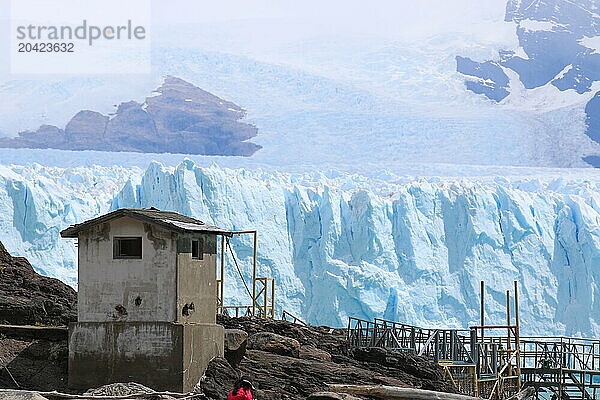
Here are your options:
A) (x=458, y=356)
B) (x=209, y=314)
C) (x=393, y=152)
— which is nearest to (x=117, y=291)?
(x=209, y=314)

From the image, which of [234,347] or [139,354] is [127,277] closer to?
[139,354]

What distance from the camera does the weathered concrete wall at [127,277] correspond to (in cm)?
1770

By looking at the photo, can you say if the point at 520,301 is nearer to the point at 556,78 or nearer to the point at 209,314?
the point at 209,314

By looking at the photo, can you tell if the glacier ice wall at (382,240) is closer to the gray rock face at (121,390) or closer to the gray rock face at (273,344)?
the gray rock face at (273,344)

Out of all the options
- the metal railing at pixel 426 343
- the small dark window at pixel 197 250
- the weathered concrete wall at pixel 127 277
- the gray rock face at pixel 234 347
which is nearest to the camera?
the weathered concrete wall at pixel 127 277

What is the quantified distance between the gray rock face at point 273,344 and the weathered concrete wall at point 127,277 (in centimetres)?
410

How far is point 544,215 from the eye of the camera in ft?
132

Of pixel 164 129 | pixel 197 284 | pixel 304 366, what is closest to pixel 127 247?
pixel 197 284

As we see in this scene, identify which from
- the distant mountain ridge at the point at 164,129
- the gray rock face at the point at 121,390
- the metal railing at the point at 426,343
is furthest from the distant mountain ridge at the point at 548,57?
the gray rock face at the point at 121,390

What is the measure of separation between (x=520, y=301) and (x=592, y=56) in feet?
149

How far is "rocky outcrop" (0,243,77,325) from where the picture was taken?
2023 cm

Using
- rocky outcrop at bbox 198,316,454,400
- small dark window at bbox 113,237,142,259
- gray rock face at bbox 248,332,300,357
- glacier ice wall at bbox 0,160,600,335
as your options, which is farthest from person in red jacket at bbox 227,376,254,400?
glacier ice wall at bbox 0,160,600,335

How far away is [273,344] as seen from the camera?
2181 cm

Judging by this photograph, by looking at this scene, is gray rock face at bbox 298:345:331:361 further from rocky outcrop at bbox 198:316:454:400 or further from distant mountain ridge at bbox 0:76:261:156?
distant mountain ridge at bbox 0:76:261:156
